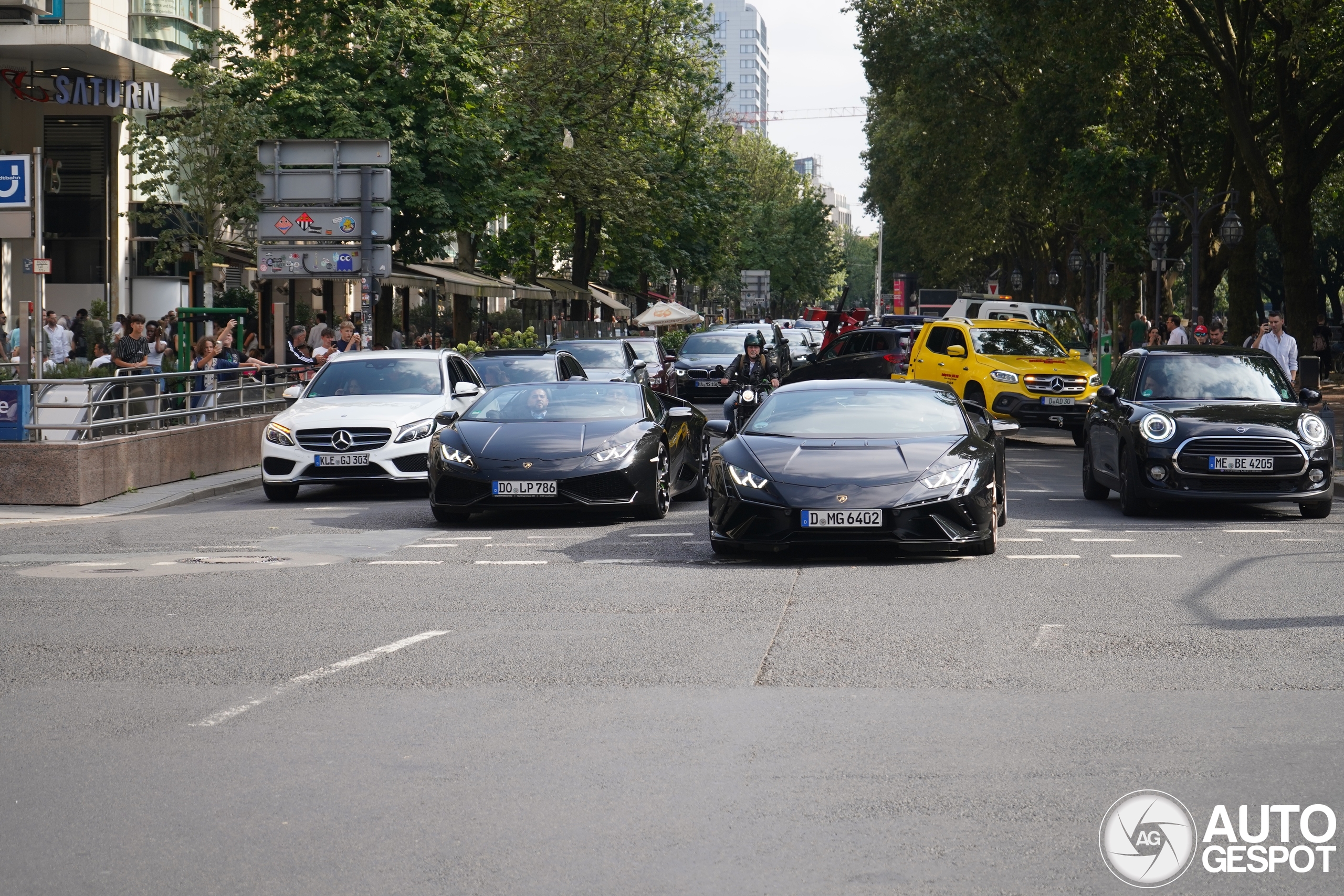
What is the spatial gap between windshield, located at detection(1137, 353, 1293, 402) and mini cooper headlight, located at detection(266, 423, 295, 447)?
27.3 ft

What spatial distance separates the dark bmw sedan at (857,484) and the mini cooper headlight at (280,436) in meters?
6.43

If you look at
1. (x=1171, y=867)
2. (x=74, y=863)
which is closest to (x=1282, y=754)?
(x=1171, y=867)

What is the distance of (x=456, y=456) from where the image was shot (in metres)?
14.7

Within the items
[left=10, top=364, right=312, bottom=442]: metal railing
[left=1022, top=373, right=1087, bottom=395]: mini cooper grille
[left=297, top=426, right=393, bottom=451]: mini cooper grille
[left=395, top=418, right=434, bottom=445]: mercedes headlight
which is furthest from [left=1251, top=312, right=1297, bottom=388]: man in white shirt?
[left=10, top=364, right=312, bottom=442]: metal railing

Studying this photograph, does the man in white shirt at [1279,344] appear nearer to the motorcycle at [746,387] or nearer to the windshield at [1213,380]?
the windshield at [1213,380]

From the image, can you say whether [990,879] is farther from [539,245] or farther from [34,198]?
[539,245]

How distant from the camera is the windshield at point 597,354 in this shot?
1120 inches

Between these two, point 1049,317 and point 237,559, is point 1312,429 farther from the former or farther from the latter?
point 1049,317

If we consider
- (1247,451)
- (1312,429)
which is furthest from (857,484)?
(1312,429)

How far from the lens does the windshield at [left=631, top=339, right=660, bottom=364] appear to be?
31.7m

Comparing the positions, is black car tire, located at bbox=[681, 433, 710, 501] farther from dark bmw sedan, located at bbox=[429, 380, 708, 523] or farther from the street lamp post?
the street lamp post

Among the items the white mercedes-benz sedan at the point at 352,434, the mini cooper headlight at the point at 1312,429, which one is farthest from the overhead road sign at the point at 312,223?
the mini cooper headlight at the point at 1312,429

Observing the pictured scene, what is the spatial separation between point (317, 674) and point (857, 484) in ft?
15.4

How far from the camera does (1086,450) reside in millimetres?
17156
